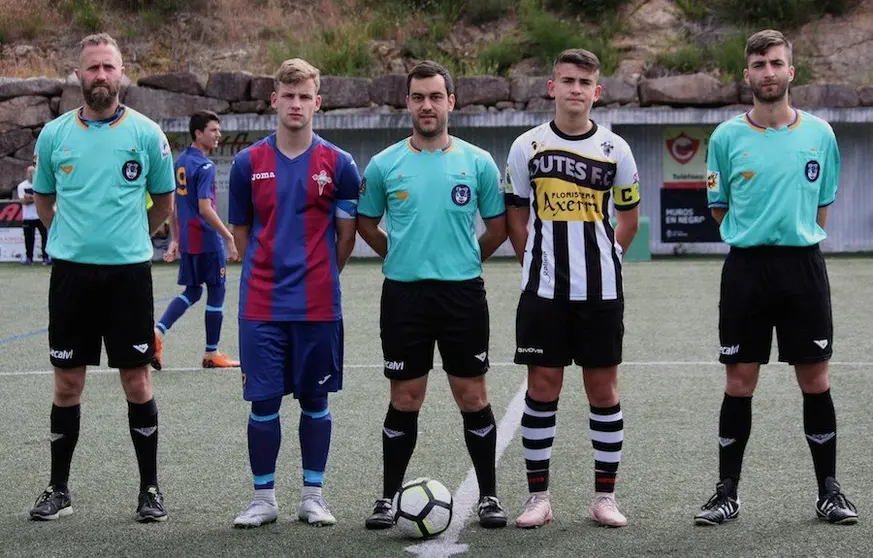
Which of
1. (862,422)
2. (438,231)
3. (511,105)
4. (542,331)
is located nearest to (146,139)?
(438,231)

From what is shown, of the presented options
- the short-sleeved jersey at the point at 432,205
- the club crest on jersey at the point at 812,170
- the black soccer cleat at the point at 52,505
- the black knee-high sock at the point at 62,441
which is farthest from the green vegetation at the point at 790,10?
the black soccer cleat at the point at 52,505

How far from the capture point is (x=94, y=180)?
5.14 meters

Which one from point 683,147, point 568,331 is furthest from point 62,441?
point 683,147

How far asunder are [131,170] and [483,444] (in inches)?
73.1

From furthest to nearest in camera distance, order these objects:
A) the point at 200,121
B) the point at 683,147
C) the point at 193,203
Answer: the point at 683,147 < the point at 193,203 < the point at 200,121

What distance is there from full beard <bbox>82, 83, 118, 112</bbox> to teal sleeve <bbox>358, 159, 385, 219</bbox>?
110cm

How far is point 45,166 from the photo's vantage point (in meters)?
5.26

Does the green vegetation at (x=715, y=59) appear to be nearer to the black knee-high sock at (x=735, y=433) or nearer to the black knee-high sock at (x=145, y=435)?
the black knee-high sock at (x=735, y=433)

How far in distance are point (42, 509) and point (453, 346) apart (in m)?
1.84

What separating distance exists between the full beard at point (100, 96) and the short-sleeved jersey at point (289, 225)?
0.60 metres

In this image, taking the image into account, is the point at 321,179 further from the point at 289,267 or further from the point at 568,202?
the point at 568,202

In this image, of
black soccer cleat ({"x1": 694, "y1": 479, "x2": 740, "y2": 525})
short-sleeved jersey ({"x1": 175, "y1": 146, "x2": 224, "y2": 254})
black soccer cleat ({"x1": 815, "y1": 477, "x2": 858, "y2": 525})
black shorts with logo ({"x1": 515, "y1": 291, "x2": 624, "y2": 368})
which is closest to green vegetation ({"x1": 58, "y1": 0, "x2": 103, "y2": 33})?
short-sleeved jersey ({"x1": 175, "y1": 146, "x2": 224, "y2": 254})

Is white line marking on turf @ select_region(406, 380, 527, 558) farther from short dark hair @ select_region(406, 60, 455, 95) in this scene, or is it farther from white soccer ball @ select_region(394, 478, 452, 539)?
short dark hair @ select_region(406, 60, 455, 95)

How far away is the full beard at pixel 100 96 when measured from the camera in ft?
16.9
